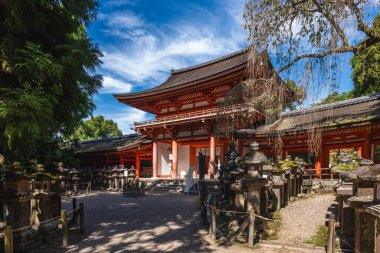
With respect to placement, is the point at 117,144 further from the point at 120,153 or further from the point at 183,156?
the point at 183,156

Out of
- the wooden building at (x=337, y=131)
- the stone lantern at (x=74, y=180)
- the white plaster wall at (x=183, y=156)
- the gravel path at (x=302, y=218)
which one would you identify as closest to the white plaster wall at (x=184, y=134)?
the white plaster wall at (x=183, y=156)

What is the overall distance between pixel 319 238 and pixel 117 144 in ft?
71.1

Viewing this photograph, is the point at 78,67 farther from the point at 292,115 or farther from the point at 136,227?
the point at 292,115

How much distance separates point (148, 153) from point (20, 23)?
66.2 feet

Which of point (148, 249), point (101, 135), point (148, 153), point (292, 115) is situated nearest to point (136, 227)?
point (148, 249)

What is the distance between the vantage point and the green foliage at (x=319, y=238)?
5668 mm

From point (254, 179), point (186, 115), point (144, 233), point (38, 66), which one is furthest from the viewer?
point (186, 115)

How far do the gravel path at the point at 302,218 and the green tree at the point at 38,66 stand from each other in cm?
597

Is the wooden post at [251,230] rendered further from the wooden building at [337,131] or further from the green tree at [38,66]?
the wooden building at [337,131]

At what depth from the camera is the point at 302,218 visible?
297 inches

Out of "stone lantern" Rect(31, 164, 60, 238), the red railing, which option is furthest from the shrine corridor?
the red railing

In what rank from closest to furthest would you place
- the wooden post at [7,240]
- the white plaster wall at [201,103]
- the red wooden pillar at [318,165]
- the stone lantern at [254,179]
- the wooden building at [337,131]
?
the wooden post at [7,240]
the stone lantern at [254,179]
the wooden building at [337,131]
the red wooden pillar at [318,165]
the white plaster wall at [201,103]

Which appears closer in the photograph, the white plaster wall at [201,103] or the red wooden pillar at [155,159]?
the white plaster wall at [201,103]

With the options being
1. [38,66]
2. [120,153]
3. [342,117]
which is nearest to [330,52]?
[38,66]
